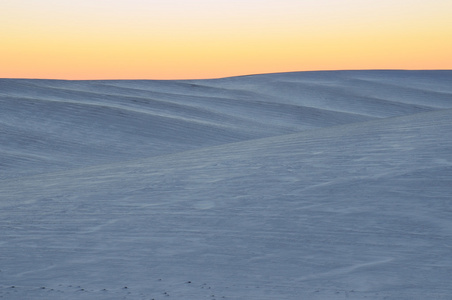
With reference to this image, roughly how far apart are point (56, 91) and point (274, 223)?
17.2 metres

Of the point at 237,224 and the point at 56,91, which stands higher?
the point at 56,91

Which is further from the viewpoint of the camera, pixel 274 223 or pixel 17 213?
pixel 17 213

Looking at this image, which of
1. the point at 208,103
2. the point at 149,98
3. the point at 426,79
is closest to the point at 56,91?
the point at 149,98

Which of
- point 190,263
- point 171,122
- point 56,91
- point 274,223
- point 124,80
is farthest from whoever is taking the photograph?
point 124,80

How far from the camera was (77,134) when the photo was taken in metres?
14.0

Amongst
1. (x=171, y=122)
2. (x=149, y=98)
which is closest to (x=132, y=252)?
(x=171, y=122)

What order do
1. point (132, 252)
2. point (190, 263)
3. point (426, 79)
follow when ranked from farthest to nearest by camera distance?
point (426, 79) → point (132, 252) → point (190, 263)

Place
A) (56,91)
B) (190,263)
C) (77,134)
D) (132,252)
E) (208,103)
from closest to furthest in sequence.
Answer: (190,263) < (132,252) < (77,134) < (56,91) < (208,103)

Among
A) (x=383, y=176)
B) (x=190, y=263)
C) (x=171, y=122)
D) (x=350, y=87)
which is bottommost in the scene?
(x=190, y=263)

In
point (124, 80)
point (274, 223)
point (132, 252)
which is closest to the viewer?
point (132, 252)

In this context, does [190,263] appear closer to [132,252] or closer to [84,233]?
[132,252]

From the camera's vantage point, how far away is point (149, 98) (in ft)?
69.0

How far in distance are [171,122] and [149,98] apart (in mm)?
5159

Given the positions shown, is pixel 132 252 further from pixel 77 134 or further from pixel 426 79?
pixel 426 79
